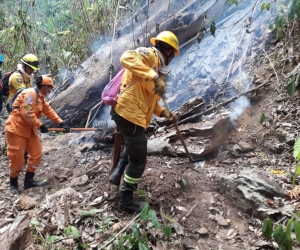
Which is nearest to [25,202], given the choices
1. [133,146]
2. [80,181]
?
[80,181]

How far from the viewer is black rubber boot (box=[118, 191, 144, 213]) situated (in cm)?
322

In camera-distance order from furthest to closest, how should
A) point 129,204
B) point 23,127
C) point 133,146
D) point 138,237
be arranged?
point 23,127 < point 129,204 < point 133,146 < point 138,237

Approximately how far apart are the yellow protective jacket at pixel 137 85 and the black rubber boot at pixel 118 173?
683mm

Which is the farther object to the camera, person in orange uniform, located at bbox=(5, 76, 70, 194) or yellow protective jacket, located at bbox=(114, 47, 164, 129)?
person in orange uniform, located at bbox=(5, 76, 70, 194)

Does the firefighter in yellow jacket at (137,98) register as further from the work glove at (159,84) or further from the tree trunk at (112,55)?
the tree trunk at (112,55)

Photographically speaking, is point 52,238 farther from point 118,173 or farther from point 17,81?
point 17,81

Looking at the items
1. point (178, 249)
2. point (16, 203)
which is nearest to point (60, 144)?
point (16, 203)

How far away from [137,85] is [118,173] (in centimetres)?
109

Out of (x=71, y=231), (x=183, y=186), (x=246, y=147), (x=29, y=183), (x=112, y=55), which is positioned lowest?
(x=246, y=147)

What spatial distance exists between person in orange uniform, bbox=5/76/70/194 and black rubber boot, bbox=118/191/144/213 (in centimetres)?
176

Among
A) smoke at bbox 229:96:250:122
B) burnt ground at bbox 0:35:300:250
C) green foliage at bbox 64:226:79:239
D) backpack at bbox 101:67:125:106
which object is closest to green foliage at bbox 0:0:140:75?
burnt ground at bbox 0:35:300:250

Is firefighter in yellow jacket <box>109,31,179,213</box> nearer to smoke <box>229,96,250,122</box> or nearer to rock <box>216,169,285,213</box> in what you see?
rock <box>216,169,285,213</box>

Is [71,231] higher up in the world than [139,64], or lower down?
lower down

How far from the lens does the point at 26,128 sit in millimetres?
4270
